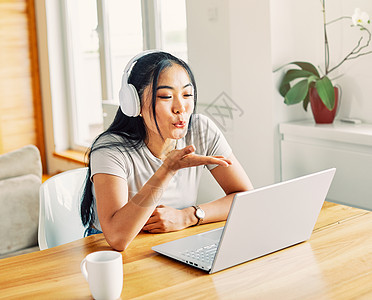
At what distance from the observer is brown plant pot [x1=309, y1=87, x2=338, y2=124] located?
2221 millimetres

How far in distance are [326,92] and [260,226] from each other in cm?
118

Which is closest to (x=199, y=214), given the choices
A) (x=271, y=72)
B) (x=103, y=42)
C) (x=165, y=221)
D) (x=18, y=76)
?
(x=165, y=221)

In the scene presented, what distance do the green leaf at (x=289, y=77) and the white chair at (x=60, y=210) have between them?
99 cm

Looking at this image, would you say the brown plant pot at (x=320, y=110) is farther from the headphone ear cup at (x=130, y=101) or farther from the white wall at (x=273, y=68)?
the headphone ear cup at (x=130, y=101)

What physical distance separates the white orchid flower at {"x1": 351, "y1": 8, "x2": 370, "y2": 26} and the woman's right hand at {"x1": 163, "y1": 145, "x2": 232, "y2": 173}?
4.19ft

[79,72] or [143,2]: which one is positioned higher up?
[143,2]

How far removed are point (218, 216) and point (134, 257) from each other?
0.33 metres

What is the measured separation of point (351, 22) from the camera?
7.41 feet

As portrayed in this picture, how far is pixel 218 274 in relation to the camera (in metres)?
1.09

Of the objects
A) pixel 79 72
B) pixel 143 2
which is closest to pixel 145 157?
pixel 143 2

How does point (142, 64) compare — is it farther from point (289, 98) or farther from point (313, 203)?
point (289, 98)

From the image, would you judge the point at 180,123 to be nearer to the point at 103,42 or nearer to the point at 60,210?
the point at 60,210

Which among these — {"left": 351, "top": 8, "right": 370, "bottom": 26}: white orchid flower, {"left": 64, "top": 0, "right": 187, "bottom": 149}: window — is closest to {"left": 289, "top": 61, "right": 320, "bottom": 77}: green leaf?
{"left": 351, "top": 8, "right": 370, "bottom": 26}: white orchid flower

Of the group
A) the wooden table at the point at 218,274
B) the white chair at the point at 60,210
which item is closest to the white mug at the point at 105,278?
the wooden table at the point at 218,274
